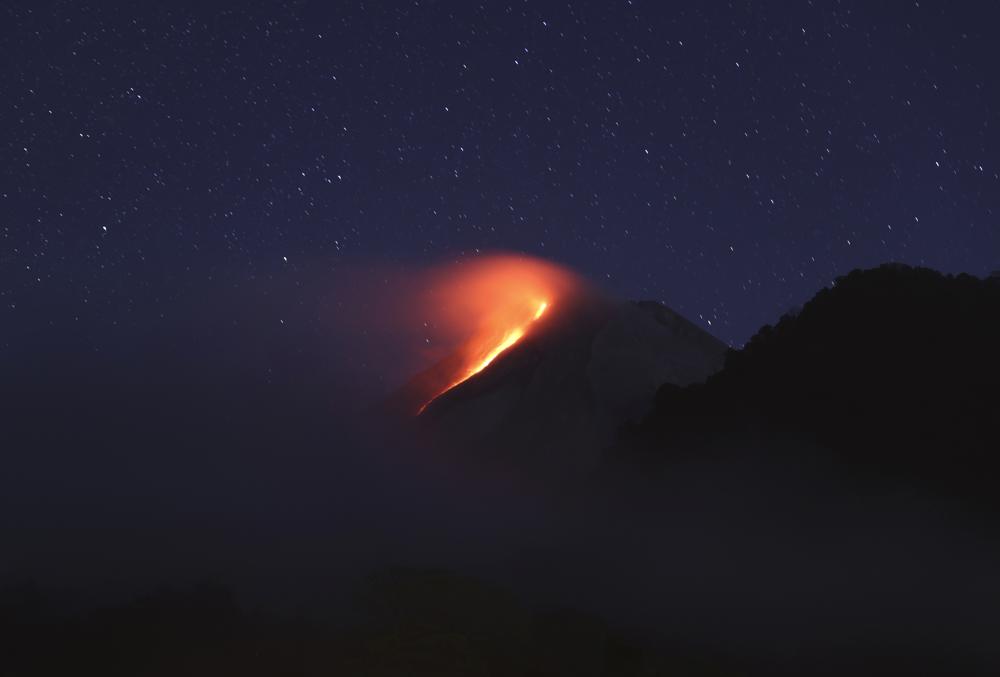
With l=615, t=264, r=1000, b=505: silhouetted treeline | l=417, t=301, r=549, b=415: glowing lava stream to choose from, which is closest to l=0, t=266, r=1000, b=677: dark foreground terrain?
l=615, t=264, r=1000, b=505: silhouetted treeline

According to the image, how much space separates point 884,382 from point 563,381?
3120cm

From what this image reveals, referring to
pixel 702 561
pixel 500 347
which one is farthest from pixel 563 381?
pixel 702 561

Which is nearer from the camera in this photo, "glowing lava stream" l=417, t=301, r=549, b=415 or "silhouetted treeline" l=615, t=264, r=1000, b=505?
"silhouetted treeline" l=615, t=264, r=1000, b=505

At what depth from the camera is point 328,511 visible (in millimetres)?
49000

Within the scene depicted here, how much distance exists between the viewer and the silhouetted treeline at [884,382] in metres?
A: 27.1

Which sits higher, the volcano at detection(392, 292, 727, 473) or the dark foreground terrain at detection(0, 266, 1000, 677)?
the volcano at detection(392, 292, 727, 473)

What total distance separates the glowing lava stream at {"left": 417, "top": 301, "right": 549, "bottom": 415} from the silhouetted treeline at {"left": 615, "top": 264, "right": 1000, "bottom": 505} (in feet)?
104

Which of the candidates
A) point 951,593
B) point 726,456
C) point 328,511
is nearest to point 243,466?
point 328,511

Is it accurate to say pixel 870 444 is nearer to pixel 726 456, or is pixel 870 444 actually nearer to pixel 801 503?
pixel 801 503

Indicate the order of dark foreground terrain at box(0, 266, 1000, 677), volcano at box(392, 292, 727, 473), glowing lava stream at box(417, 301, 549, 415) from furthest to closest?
glowing lava stream at box(417, 301, 549, 415) < volcano at box(392, 292, 727, 473) < dark foreground terrain at box(0, 266, 1000, 677)

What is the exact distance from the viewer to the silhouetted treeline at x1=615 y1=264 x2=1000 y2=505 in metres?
27.1

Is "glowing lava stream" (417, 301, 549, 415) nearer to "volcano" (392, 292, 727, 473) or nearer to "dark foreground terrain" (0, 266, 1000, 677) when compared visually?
"volcano" (392, 292, 727, 473)

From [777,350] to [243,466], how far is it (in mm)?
36037

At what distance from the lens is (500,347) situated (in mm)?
68625
